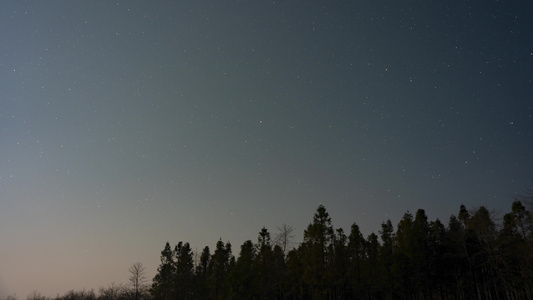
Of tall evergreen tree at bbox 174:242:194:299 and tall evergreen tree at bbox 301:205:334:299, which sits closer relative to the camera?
tall evergreen tree at bbox 301:205:334:299

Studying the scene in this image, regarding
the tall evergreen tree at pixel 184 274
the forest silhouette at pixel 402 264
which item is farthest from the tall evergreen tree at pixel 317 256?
the tall evergreen tree at pixel 184 274

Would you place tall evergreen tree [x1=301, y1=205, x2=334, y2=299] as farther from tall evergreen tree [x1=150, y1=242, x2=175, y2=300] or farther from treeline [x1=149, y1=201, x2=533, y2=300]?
tall evergreen tree [x1=150, y1=242, x2=175, y2=300]

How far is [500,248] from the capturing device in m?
47.9

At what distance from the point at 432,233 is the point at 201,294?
42600mm

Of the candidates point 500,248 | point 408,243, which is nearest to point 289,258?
point 408,243

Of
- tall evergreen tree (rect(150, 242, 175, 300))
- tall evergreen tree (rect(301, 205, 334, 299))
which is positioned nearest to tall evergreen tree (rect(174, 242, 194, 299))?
tall evergreen tree (rect(150, 242, 175, 300))

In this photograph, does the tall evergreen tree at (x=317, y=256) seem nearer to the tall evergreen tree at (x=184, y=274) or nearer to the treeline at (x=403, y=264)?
the treeline at (x=403, y=264)

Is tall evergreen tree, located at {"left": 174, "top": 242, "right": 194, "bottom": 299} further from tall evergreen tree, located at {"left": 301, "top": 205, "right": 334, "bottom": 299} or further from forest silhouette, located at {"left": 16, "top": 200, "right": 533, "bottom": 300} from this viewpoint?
tall evergreen tree, located at {"left": 301, "top": 205, "right": 334, "bottom": 299}

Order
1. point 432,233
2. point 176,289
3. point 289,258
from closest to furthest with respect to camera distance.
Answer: point 432,233, point 289,258, point 176,289

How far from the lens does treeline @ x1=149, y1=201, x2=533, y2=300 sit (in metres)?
46.0

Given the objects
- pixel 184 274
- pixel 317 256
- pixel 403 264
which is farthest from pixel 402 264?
pixel 184 274

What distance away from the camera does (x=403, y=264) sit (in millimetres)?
51062

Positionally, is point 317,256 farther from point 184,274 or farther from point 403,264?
point 184,274

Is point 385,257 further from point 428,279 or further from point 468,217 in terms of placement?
point 468,217
